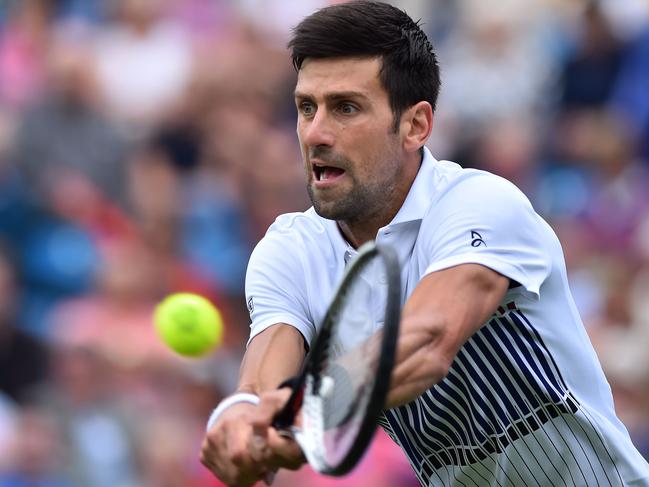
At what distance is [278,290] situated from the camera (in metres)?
4.57

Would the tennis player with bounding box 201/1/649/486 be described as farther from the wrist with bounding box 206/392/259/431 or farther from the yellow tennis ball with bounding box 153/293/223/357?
the yellow tennis ball with bounding box 153/293/223/357

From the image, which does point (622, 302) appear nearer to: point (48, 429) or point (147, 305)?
point (147, 305)

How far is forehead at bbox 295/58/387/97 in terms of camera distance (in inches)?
172

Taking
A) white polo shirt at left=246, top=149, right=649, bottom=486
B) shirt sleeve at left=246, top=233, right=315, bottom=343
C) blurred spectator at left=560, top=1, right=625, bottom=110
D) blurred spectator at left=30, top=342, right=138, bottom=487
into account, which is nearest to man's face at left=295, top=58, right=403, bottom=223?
white polo shirt at left=246, top=149, right=649, bottom=486

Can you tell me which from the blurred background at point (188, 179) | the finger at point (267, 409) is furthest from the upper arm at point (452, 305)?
the blurred background at point (188, 179)

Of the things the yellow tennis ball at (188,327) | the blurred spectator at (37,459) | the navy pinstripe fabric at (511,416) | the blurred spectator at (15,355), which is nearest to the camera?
the navy pinstripe fabric at (511,416)

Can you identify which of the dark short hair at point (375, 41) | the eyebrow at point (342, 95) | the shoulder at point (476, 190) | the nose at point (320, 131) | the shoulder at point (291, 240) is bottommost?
the shoulder at point (291, 240)

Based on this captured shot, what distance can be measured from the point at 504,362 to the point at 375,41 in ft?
3.70

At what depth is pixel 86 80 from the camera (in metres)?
9.73

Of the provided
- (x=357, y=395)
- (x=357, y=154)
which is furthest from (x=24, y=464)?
(x=357, y=395)

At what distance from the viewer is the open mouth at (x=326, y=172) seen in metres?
Answer: 4.44

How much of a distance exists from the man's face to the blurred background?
3.33 meters

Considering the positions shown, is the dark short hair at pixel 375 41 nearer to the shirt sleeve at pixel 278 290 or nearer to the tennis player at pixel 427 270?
the tennis player at pixel 427 270

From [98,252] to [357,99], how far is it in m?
5.03
